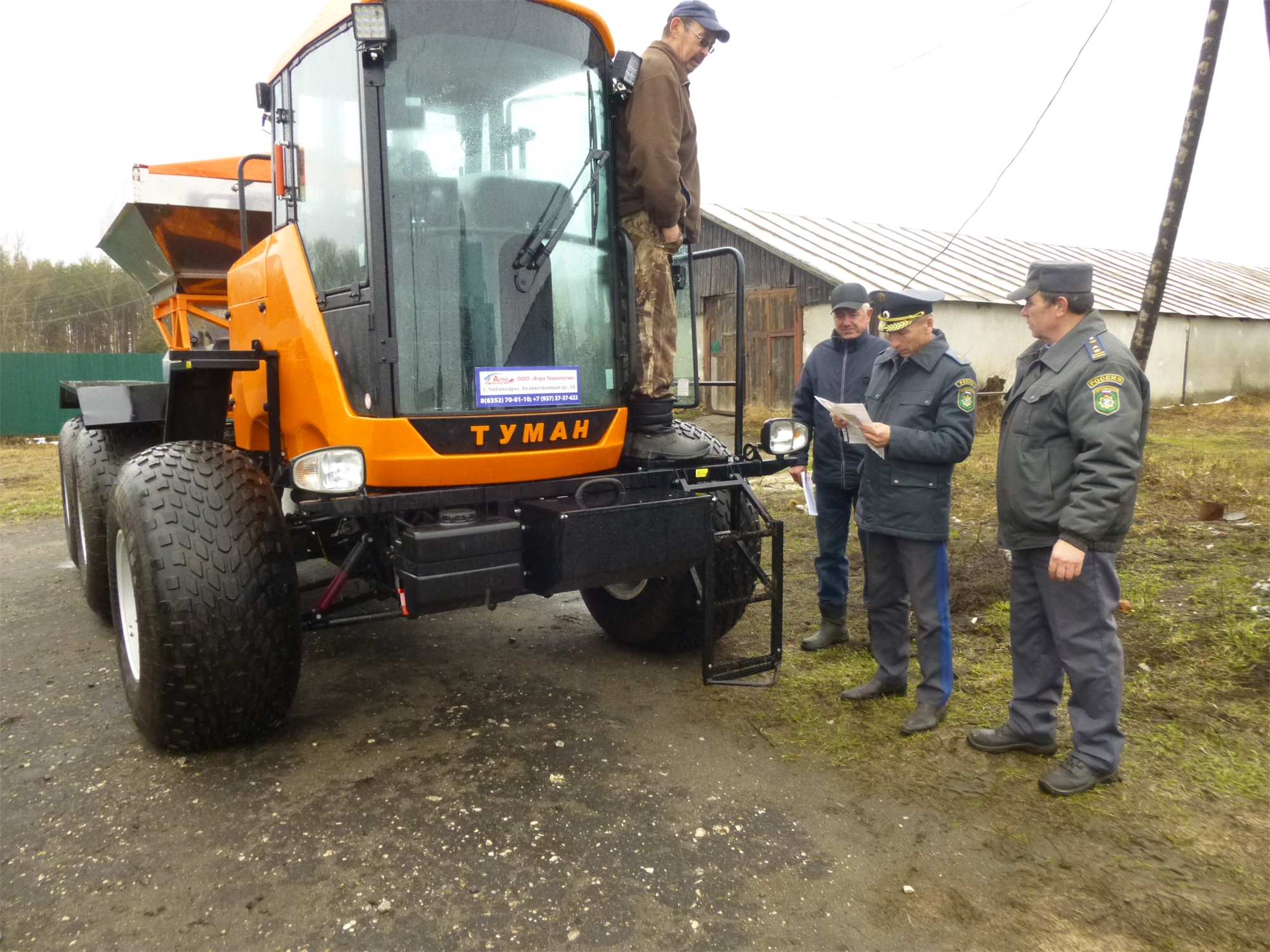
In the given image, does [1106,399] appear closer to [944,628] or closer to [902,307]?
[902,307]

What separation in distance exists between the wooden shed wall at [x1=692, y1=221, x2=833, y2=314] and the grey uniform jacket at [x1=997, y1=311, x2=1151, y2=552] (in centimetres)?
1136

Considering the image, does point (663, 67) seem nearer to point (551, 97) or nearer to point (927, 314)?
point (551, 97)

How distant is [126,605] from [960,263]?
1859 cm

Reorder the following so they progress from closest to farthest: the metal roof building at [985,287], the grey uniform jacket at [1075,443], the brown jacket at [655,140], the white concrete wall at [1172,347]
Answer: the grey uniform jacket at [1075,443] < the brown jacket at [655,140] < the metal roof building at [985,287] < the white concrete wall at [1172,347]

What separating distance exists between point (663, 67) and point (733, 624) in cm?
243

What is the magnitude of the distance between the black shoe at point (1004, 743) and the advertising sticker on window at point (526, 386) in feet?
6.56

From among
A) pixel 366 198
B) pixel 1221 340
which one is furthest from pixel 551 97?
pixel 1221 340

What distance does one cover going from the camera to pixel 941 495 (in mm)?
3713

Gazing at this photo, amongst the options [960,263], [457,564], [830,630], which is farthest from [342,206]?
[960,263]

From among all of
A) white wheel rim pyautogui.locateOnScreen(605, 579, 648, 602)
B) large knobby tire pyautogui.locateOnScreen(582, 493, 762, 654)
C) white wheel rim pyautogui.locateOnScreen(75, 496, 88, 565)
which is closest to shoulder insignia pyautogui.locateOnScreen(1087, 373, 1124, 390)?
large knobby tire pyautogui.locateOnScreen(582, 493, 762, 654)

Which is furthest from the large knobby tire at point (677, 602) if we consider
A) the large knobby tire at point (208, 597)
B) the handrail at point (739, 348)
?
the large knobby tire at point (208, 597)

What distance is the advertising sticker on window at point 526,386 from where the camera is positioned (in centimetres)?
335

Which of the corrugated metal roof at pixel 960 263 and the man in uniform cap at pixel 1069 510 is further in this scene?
the corrugated metal roof at pixel 960 263

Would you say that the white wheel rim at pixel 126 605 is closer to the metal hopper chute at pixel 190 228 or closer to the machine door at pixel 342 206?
the machine door at pixel 342 206
